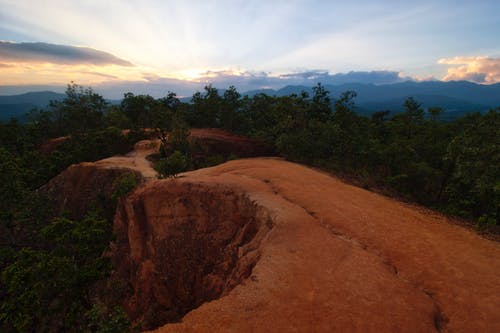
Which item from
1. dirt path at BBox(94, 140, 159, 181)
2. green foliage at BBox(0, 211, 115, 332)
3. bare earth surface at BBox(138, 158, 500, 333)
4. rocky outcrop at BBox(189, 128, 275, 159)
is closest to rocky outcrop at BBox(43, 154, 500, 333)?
bare earth surface at BBox(138, 158, 500, 333)

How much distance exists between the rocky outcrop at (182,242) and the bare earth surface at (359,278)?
181 centimetres

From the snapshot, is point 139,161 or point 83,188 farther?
point 139,161

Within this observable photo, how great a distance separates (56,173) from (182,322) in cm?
3586

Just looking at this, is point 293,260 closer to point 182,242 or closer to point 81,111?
point 182,242

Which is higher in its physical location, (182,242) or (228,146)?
(228,146)

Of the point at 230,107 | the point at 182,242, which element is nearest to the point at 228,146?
the point at 230,107

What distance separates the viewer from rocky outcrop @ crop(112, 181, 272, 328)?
13.3 metres

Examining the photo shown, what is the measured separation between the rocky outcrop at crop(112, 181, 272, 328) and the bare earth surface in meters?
1.81

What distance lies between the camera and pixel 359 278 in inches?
328

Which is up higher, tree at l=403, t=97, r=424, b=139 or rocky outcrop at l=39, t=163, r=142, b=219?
tree at l=403, t=97, r=424, b=139

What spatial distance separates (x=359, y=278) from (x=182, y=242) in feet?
34.4

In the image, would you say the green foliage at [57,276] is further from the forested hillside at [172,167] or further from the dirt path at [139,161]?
the dirt path at [139,161]

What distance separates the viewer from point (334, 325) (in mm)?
6699

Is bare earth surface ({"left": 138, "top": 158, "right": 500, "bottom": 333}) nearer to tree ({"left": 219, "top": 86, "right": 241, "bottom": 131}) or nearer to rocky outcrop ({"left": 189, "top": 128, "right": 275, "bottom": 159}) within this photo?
rocky outcrop ({"left": 189, "top": 128, "right": 275, "bottom": 159})
